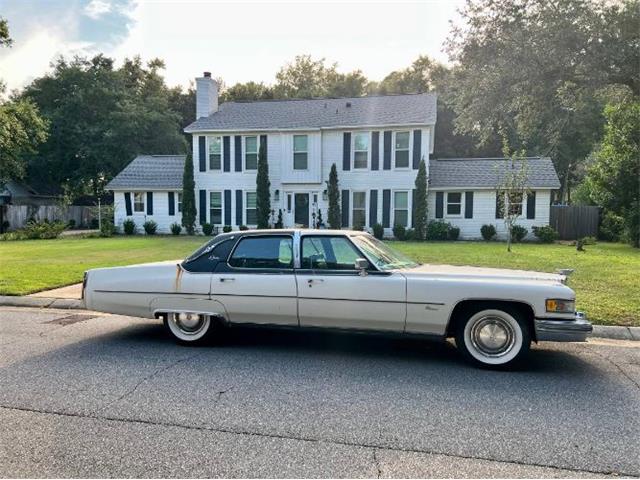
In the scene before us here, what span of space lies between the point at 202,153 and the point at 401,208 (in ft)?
38.0

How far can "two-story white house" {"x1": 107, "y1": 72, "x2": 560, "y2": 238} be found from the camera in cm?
2339

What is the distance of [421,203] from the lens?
22.7m

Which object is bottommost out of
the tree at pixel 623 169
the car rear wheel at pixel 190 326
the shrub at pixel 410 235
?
the car rear wheel at pixel 190 326

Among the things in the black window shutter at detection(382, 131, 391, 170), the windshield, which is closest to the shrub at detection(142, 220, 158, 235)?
the black window shutter at detection(382, 131, 391, 170)

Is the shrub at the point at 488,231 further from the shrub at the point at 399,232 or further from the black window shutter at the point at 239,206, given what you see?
the black window shutter at the point at 239,206

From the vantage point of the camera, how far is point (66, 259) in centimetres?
1424

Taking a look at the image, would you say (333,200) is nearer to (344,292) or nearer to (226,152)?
(226,152)

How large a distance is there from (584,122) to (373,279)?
34525 millimetres

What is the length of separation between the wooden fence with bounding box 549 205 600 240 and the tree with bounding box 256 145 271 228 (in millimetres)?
15222

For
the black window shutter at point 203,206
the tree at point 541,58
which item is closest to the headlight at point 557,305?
the tree at point 541,58

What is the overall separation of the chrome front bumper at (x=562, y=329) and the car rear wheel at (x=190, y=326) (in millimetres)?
3826

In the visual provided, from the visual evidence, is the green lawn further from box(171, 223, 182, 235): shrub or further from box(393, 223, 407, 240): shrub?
box(171, 223, 182, 235): shrub

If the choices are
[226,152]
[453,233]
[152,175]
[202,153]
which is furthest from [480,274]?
[152,175]

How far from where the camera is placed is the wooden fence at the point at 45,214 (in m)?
30.1
